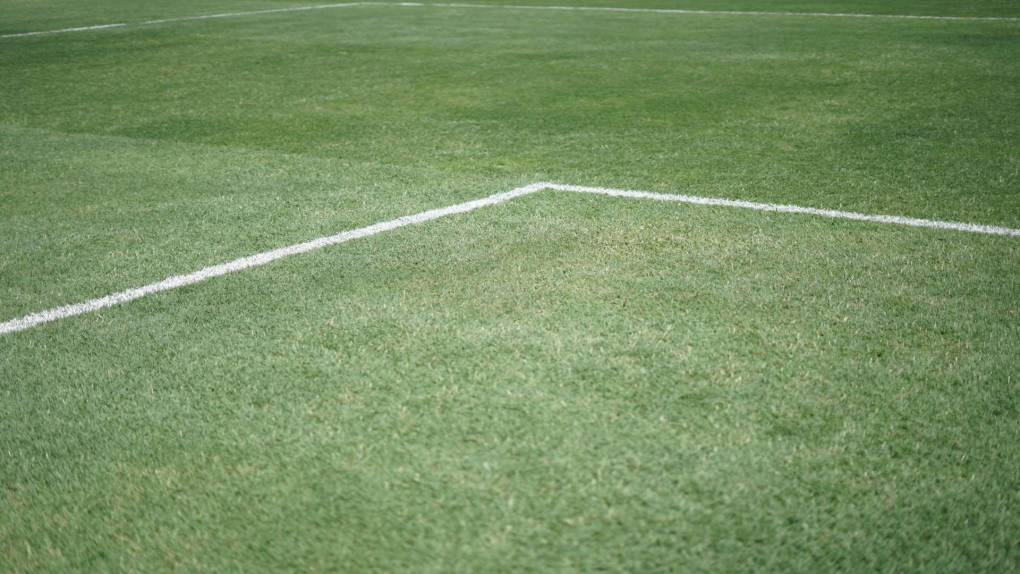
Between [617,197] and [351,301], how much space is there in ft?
5.27

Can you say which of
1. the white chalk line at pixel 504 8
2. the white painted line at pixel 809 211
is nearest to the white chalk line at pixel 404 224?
the white painted line at pixel 809 211

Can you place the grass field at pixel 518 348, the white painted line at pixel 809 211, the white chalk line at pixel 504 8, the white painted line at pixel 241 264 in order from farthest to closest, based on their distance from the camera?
the white chalk line at pixel 504 8 → the white painted line at pixel 809 211 → the white painted line at pixel 241 264 → the grass field at pixel 518 348

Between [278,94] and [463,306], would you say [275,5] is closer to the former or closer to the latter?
[278,94]

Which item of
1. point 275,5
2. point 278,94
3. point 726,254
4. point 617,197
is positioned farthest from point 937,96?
point 275,5

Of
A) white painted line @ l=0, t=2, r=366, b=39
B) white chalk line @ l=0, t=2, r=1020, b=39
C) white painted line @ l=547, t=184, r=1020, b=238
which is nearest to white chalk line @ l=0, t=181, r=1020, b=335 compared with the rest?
white painted line @ l=547, t=184, r=1020, b=238

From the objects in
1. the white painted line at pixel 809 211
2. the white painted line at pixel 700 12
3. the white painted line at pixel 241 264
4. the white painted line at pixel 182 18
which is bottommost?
the white painted line at pixel 182 18

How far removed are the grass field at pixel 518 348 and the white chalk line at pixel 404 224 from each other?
74mm

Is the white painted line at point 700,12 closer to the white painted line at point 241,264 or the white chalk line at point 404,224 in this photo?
the white chalk line at point 404,224

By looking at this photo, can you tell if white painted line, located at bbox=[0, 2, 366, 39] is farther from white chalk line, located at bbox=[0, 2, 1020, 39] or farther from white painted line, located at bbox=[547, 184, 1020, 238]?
white painted line, located at bbox=[547, 184, 1020, 238]

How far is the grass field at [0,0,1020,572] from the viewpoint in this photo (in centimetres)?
193

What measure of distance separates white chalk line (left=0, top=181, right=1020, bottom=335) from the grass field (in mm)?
74

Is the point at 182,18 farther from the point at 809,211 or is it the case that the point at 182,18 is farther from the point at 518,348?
the point at 518,348

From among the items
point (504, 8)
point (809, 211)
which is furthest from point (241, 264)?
point (504, 8)

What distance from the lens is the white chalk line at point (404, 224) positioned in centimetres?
316
